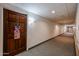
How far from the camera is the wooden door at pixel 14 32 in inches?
165

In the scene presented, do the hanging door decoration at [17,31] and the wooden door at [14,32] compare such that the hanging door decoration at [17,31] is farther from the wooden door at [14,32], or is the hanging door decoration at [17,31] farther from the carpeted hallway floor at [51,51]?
the carpeted hallway floor at [51,51]

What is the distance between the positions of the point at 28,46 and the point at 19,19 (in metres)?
1.61

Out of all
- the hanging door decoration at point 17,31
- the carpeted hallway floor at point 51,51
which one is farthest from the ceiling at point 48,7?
the carpeted hallway floor at point 51,51

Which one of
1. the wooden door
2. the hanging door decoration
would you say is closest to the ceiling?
the wooden door

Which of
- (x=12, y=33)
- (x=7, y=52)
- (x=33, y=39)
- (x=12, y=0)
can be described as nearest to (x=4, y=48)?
(x=7, y=52)

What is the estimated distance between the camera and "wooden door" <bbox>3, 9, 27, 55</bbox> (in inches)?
165

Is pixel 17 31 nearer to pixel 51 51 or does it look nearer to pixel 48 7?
pixel 48 7

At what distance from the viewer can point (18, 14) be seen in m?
5.11

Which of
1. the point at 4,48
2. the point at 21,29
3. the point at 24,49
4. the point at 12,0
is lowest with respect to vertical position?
the point at 24,49

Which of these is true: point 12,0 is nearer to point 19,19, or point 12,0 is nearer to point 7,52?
point 7,52

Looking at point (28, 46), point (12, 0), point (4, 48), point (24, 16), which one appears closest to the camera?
point (12, 0)

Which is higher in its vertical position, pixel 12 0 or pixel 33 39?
pixel 12 0

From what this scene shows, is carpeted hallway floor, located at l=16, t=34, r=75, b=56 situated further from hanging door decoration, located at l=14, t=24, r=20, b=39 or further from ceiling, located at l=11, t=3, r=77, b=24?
ceiling, located at l=11, t=3, r=77, b=24

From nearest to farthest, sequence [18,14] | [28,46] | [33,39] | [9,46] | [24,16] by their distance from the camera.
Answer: [9,46]
[18,14]
[24,16]
[28,46]
[33,39]
